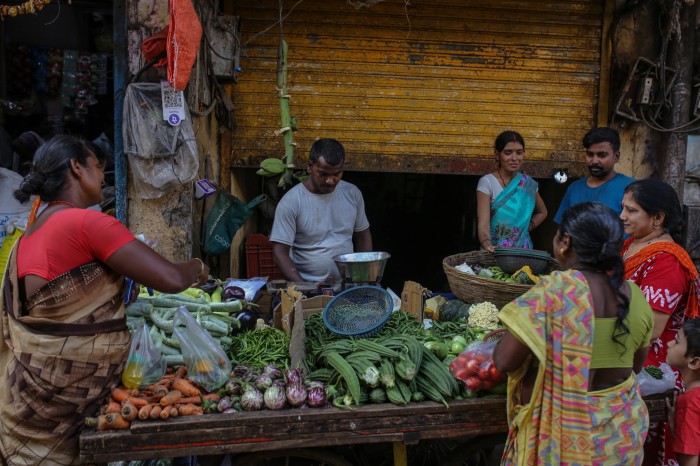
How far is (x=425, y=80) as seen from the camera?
18.3 ft

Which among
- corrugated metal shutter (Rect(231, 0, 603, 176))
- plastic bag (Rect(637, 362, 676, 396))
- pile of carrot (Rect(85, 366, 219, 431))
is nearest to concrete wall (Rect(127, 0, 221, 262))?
corrugated metal shutter (Rect(231, 0, 603, 176))

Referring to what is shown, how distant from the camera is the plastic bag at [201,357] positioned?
2748mm

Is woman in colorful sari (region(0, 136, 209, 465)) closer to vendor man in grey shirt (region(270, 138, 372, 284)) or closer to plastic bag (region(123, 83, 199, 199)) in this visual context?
plastic bag (region(123, 83, 199, 199))

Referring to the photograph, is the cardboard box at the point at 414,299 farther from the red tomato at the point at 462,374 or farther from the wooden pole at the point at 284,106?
the wooden pole at the point at 284,106

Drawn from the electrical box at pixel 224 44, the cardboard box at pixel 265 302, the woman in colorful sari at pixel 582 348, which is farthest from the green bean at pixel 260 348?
the electrical box at pixel 224 44

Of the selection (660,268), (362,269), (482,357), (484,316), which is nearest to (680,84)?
(660,268)

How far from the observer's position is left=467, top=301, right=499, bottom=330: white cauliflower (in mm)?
3496

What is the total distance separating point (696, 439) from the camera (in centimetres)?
277

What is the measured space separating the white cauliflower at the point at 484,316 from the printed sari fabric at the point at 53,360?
2.05 meters

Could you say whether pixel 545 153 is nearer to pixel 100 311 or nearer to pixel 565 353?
pixel 565 353

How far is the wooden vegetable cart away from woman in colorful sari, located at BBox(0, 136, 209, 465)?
0.65 ft

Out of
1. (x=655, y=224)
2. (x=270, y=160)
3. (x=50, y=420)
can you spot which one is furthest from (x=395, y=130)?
(x=50, y=420)

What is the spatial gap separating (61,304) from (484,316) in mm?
2311

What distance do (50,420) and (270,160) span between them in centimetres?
306
